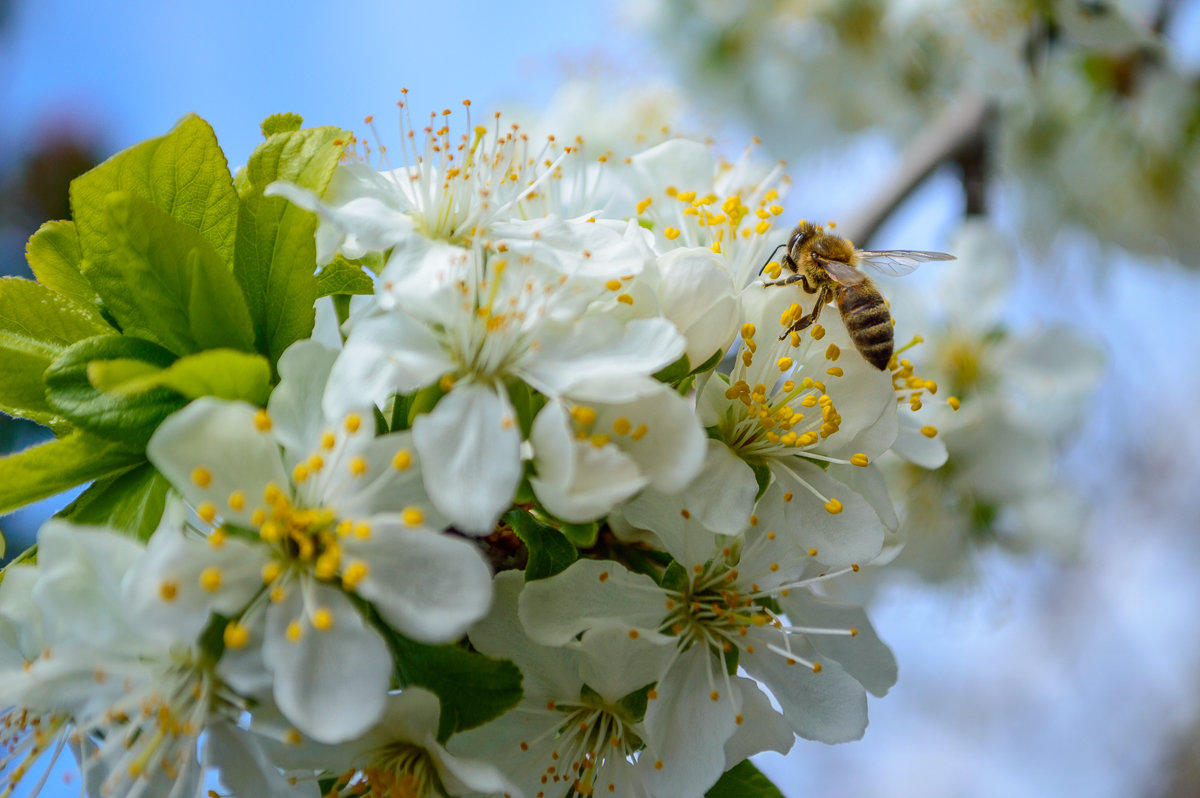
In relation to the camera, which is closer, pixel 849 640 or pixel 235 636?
pixel 235 636

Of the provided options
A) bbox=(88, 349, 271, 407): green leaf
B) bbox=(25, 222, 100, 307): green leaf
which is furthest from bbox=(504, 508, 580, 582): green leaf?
bbox=(25, 222, 100, 307): green leaf

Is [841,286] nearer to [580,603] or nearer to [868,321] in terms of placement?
[868,321]

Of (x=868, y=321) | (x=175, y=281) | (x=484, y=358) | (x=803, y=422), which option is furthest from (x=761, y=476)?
(x=175, y=281)

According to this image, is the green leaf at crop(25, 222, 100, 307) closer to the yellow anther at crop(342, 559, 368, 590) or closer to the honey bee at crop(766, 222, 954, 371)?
the yellow anther at crop(342, 559, 368, 590)

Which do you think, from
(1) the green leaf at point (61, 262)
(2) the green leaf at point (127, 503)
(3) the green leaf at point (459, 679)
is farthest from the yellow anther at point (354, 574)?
(1) the green leaf at point (61, 262)

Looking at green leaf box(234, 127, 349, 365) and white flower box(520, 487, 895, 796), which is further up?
green leaf box(234, 127, 349, 365)
